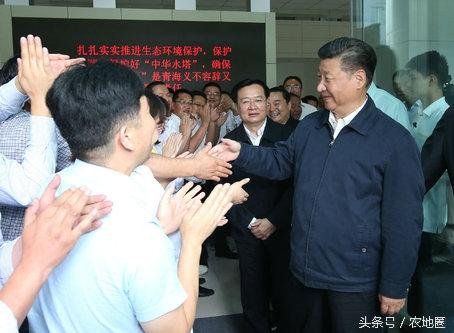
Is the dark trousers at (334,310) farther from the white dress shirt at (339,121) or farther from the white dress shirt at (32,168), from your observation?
the white dress shirt at (32,168)

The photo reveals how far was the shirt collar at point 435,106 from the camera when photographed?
6.46ft

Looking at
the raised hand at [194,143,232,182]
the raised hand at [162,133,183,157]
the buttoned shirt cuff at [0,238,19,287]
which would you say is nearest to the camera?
the buttoned shirt cuff at [0,238,19,287]

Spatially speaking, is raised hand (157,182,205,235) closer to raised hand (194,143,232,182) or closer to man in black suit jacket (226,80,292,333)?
raised hand (194,143,232,182)

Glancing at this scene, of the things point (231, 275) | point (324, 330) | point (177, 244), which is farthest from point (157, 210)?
point (231, 275)

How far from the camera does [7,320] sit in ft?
2.31

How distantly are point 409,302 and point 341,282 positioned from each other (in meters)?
0.84

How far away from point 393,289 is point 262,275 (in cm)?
101

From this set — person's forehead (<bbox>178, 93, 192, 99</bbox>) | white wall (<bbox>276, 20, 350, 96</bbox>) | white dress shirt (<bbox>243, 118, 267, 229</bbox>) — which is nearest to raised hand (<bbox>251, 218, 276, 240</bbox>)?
white dress shirt (<bbox>243, 118, 267, 229</bbox>)

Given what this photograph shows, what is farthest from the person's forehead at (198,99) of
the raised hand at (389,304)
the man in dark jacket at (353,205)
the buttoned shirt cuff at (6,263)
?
the buttoned shirt cuff at (6,263)

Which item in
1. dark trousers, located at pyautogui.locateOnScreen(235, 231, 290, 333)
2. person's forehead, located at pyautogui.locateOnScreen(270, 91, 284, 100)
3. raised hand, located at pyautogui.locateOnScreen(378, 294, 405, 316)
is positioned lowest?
dark trousers, located at pyautogui.locateOnScreen(235, 231, 290, 333)

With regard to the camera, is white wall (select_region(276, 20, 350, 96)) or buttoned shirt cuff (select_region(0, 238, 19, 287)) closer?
buttoned shirt cuff (select_region(0, 238, 19, 287))

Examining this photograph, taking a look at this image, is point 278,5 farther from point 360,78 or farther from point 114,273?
point 114,273

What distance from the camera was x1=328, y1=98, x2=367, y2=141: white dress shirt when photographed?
1.63 metres

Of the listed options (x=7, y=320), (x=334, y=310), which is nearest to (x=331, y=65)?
(x=334, y=310)
